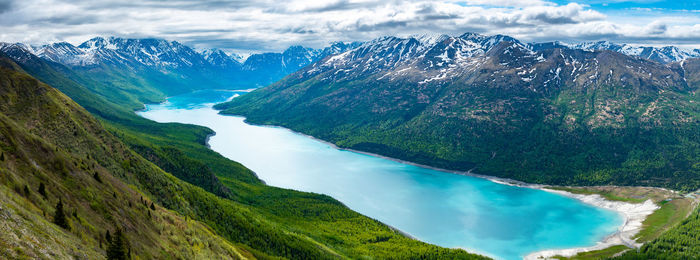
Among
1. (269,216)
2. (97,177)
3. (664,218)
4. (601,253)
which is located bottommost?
(601,253)

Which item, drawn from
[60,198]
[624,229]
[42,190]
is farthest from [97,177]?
[624,229]

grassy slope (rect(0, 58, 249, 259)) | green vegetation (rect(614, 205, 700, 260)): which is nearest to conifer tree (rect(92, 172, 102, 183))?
grassy slope (rect(0, 58, 249, 259))

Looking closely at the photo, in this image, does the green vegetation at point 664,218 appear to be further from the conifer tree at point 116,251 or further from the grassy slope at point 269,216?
the conifer tree at point 116,251

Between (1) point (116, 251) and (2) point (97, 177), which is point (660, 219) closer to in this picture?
(2) point (97, 177)

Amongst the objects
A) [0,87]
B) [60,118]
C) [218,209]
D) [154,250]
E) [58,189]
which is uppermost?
[0,87]

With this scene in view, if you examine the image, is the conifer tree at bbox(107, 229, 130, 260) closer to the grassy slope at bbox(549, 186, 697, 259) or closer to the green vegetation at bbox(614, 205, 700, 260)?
the grassy slope at bbox(549, 186, 697, 259)

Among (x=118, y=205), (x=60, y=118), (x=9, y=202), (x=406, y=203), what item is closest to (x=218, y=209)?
(x=60, y=118)

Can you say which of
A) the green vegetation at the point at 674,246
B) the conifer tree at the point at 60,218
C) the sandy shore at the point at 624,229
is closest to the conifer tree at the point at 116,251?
the conifer tree at the point at 60,218

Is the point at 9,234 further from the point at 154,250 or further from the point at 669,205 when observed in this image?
the point at 669,205
